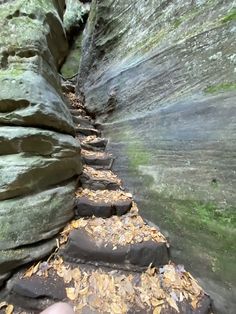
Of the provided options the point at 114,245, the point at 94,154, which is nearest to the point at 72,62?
the point at 94,154

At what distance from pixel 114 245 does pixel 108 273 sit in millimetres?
357

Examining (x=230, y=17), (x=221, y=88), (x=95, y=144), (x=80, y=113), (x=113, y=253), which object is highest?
(x=230, y=17)

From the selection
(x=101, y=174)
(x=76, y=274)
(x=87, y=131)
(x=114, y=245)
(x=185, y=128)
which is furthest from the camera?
(x=87, y=131)

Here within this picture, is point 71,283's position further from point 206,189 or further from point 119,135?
point 119,135

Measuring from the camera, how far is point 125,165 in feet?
15.7

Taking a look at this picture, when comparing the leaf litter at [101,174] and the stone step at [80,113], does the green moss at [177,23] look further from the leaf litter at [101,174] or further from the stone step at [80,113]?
the stone step at [80,113]

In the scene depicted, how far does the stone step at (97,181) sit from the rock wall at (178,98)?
353mm

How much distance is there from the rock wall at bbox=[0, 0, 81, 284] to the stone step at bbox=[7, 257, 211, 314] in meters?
0.32

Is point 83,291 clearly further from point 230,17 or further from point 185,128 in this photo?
point 230,17

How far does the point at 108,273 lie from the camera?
291cm

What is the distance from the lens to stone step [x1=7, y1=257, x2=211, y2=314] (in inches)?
101

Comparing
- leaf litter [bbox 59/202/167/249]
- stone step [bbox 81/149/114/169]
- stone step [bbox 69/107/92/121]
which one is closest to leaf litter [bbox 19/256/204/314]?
leaf litter [bbox 59/202/167/249]

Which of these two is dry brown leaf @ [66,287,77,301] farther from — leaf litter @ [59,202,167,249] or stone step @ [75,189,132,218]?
stone step @ [75,189,132,218]

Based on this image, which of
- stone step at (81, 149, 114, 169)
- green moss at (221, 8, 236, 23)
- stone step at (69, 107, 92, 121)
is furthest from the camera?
stone step at (69, 107, 92, 121)
